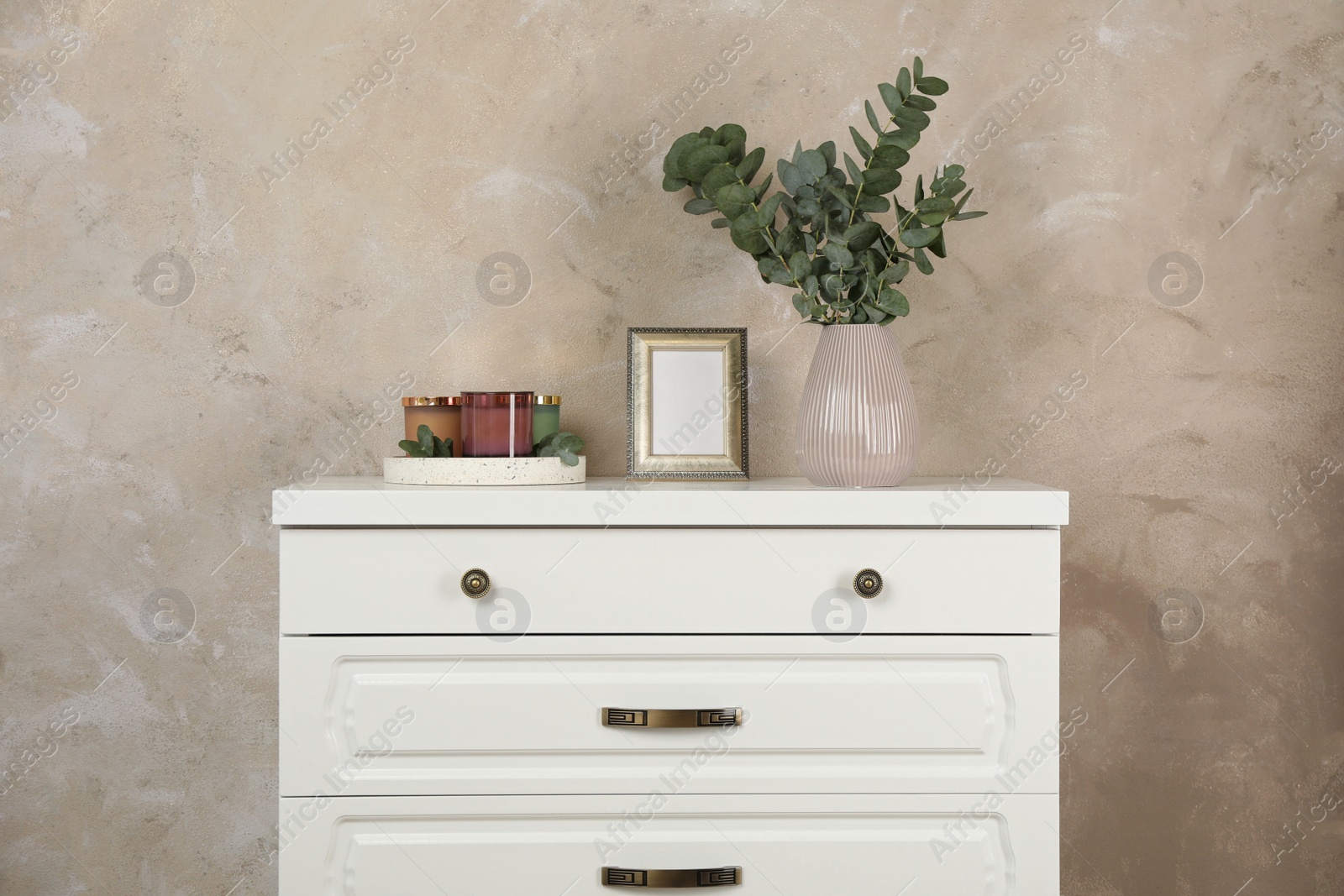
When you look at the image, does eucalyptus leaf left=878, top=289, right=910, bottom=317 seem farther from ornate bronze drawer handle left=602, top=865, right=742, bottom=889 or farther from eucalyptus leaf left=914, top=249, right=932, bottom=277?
ornate bronze drawer handle left=602, top=865, right=742, bottom=889

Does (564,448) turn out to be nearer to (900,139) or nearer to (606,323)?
(606,323)

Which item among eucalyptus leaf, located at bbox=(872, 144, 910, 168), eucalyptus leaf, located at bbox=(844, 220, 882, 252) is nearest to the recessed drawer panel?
eucalyptus leaf, located at bbox=(844, 220, 882, 252)

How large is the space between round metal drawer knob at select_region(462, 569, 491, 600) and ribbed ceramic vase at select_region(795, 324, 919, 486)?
1.80 feet

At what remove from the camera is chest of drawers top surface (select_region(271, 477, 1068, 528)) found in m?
1.19

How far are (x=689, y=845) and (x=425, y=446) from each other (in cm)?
74

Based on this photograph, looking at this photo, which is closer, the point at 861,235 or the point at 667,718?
the point at 667,718

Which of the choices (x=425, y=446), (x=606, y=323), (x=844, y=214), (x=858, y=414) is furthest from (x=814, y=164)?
(x=425, y=446)

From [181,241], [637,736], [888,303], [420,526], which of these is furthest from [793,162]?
[181,241]

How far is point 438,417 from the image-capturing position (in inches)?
56.1

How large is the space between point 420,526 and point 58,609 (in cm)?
95

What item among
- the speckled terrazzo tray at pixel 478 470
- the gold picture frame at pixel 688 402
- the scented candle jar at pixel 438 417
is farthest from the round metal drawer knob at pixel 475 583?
the gold picture frame at pixel 688 402

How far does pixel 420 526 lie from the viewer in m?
1.21

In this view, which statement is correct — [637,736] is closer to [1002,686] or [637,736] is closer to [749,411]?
[1002,686]

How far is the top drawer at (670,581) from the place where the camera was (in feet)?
3.94
